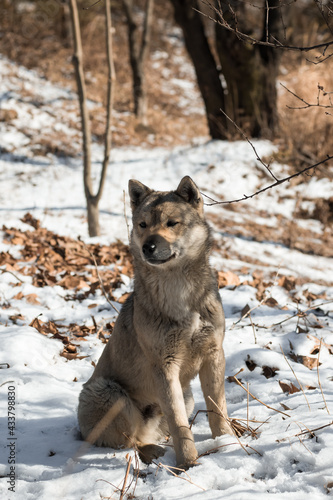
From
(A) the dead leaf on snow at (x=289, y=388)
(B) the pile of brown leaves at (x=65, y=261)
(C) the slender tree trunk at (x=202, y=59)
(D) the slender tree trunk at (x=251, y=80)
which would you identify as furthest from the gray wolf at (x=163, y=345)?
(C) the slender tree trunk at (x=202, y=59)

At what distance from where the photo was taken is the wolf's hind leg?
3.66 meters

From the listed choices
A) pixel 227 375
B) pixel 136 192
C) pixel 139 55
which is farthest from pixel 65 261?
pixel 139 55

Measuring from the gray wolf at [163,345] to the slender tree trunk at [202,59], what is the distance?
31.8ft

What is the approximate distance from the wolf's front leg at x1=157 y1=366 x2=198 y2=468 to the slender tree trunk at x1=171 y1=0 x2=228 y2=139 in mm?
10421

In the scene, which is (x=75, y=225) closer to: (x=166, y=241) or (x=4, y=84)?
(x=166, y=241)

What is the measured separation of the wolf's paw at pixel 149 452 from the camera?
358cm

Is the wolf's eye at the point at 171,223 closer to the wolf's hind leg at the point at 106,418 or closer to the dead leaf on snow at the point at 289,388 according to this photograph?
the wolf's hind leg at the point at 106,418

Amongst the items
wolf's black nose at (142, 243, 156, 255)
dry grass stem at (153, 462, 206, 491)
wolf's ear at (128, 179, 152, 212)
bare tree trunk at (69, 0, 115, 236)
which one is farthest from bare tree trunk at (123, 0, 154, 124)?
dry grass stem at (153, 462, 206, 491)

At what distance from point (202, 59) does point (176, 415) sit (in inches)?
456

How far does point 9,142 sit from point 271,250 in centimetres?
812

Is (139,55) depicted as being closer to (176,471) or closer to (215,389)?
(215,389)

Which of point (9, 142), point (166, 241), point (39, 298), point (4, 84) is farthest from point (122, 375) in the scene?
point (4, 84)

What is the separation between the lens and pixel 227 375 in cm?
472

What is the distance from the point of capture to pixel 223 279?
6812 millimetres
